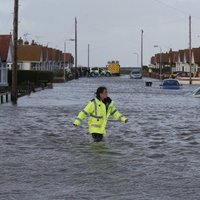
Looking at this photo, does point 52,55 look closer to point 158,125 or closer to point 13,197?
point 158,125

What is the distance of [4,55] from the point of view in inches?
2291

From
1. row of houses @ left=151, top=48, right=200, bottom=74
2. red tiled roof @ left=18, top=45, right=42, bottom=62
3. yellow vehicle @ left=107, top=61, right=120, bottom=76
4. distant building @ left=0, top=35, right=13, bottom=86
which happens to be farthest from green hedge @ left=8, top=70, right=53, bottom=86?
yellow vehicle @ left=107, top=61, right=120, bottom=76

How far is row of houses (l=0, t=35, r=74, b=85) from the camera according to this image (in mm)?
57797

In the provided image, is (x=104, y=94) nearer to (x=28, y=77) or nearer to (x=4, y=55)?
(x=4, y=55)

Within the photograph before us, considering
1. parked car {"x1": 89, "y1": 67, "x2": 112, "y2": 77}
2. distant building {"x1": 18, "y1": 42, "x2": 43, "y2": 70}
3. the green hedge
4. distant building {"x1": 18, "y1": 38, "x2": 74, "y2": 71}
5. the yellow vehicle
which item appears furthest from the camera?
the yellow vehicle

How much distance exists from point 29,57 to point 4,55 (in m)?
46.7

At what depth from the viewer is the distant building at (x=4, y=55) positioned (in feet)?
185

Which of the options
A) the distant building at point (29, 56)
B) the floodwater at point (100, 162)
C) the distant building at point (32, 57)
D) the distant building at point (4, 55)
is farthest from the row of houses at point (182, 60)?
the floodwater at point (100, 162)

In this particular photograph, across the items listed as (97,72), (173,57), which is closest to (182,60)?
(173,57)

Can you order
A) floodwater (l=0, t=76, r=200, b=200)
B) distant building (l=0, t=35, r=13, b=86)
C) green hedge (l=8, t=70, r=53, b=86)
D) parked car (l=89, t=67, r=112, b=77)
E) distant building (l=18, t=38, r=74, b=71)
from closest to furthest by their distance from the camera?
1. floodwater (l=0, t=76, r=200, b=200)
2. distant building (l=0, t=35, r=13, b=86)
3. green hedge (l=8, t=70, r=53, b=86)
4. distant building (l=18, t=38, r=74, b=71)
5. parked car (l=89, t=67, r=112, b=77)

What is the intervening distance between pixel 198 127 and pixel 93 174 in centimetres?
983

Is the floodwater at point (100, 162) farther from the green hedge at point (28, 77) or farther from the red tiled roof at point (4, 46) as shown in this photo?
the green hedge at point (28, 77)

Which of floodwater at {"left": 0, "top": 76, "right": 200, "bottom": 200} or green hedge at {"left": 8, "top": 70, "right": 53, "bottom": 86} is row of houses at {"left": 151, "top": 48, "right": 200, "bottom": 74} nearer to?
green hedge at {"left": 8, "top": 70, "right": 53, "bottom": 86}

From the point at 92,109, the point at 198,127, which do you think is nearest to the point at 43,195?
the point at 92,109
